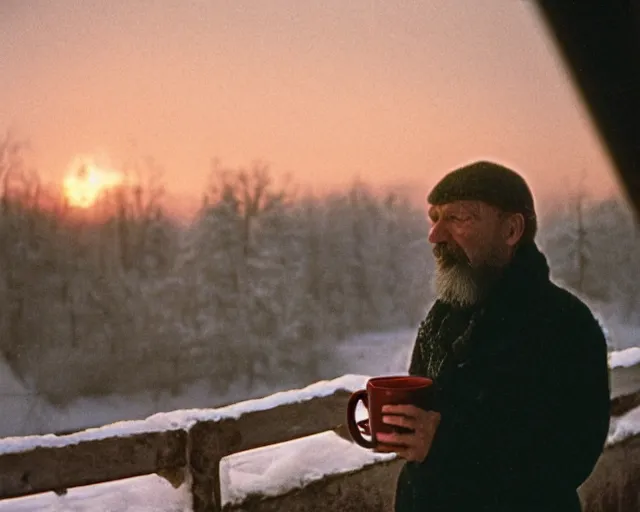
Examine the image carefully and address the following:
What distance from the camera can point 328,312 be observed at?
13.5 meters

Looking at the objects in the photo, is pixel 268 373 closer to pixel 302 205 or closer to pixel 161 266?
pixel 161 266

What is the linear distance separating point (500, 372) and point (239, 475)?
1273 mm

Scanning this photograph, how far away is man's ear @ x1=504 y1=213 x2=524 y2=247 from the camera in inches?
54.2

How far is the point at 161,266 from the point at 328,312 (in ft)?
10.9

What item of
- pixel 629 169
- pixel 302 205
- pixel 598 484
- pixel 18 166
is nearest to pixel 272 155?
pixel 302 205

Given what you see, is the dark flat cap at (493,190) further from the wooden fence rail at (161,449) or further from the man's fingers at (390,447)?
the wooden fence rail at (161,449)

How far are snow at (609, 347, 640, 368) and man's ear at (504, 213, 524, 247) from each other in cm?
205

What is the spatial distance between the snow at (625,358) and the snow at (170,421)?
4.65ft

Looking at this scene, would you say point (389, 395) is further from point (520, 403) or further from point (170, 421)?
point (170, 421)

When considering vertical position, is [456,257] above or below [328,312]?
above

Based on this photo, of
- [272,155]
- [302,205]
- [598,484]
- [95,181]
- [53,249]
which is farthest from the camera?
[53,249]

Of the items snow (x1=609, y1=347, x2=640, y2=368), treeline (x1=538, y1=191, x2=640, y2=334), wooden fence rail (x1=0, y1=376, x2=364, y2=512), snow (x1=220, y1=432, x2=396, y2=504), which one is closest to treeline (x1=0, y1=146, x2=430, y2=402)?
treeline (x1=538, y1=191, x2=640, y2=334)

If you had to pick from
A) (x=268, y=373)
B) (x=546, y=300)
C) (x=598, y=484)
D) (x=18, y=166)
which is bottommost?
(x=268, y=373)

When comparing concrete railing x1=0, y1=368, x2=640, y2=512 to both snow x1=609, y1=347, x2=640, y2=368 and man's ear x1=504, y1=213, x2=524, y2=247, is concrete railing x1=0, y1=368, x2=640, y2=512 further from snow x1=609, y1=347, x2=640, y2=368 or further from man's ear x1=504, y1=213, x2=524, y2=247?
snow x1=609, y1=347, x2=640, y2=368
